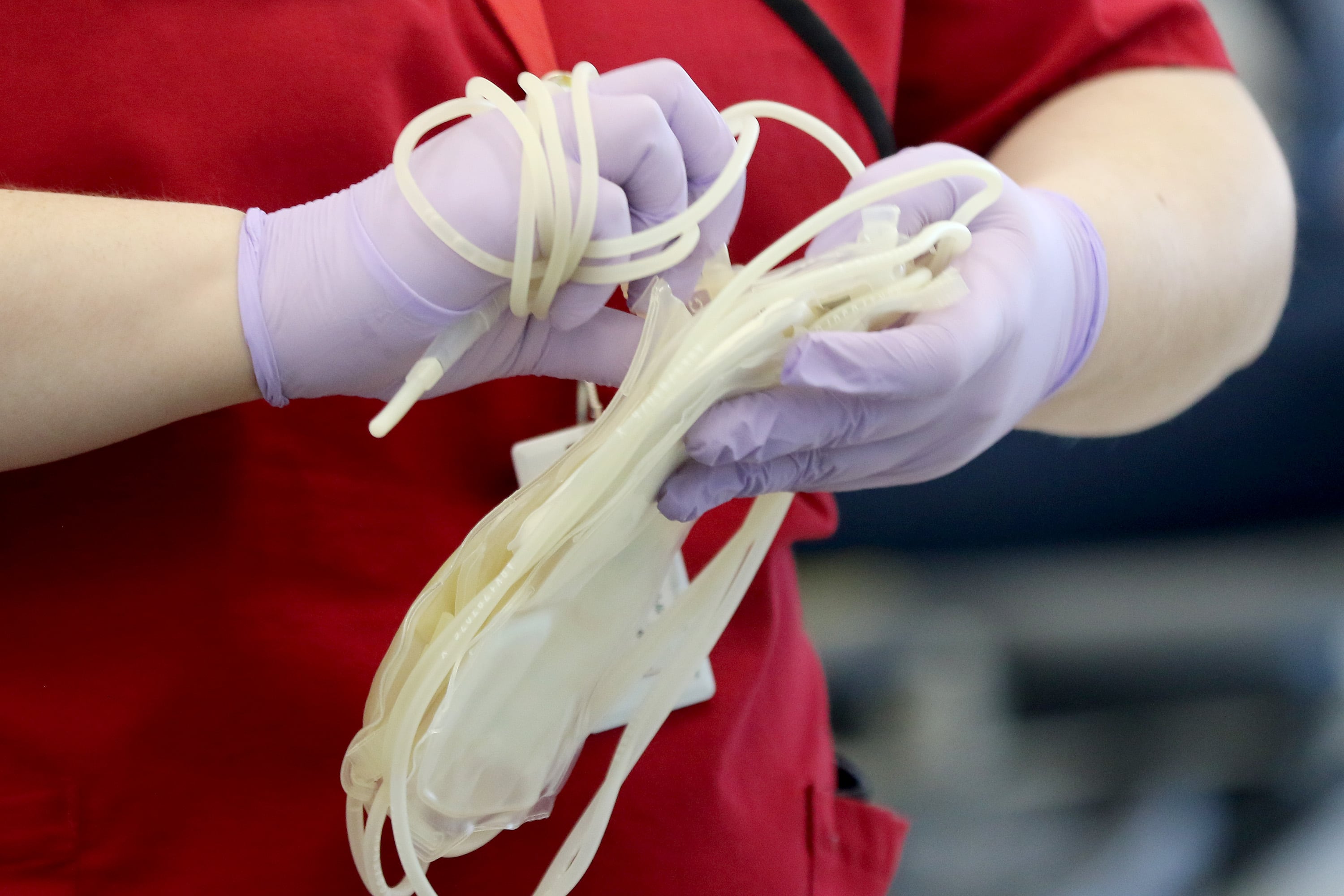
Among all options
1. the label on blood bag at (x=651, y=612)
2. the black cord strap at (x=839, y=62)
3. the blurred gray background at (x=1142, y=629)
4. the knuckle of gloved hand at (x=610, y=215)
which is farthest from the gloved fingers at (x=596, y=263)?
the blurred gray background at (x=1142, y=629)

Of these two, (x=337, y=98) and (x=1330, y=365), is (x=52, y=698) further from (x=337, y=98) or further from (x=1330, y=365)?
(x=1330, y=365)

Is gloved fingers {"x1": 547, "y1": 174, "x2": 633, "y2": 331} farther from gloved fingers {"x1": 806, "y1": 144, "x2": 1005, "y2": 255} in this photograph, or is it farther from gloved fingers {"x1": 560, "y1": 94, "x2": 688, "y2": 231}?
gloved fingers {"x1": 806, "y1": 144, "x2": 1005, "y2": 255}

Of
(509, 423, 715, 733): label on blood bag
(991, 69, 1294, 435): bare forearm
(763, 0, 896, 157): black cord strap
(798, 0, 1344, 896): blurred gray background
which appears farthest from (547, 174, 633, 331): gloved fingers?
(798, 0, 1344, 896): blurred gray background

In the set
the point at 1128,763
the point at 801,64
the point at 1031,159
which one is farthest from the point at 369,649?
the point at 1128,763

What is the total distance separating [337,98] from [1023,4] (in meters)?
0.51

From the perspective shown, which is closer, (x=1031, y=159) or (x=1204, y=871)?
(x=1031, y=159)

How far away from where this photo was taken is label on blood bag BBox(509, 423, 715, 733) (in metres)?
0.57

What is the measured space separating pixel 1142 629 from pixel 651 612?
107cm

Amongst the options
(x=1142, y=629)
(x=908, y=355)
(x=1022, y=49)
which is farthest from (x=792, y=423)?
(x=1142, y=629)

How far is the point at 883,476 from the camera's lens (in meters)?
0.56

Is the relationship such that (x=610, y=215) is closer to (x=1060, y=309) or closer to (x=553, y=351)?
(x=553, y=351)

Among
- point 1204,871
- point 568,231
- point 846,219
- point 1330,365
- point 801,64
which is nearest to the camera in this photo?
point 568,231

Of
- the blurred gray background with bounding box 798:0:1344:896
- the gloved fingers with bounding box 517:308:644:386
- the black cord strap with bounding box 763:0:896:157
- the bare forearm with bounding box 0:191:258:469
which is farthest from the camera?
the blurred gray background with bounding box 798:0:1344:896

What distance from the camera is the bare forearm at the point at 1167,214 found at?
65 centimetres
